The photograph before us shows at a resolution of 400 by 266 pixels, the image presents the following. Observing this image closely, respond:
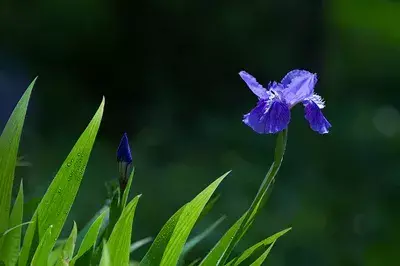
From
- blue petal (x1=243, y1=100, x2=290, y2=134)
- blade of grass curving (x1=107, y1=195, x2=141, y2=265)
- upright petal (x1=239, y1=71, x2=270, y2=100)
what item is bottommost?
blade of grass curving (x1=107, y1=195, x2=141, y2=265)

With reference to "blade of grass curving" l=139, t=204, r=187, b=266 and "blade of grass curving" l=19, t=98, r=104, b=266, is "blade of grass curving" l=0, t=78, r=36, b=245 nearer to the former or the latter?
"blade of grass curving" l=19, t=98, r=104, b=266

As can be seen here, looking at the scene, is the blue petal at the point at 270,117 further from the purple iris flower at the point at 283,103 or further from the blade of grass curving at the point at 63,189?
the blade of grass curving at the point at 63,189

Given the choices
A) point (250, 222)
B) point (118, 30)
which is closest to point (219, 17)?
point (118, 30)

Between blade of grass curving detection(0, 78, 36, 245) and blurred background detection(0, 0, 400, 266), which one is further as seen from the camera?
blurred background detection(0, 0, 400, 266)

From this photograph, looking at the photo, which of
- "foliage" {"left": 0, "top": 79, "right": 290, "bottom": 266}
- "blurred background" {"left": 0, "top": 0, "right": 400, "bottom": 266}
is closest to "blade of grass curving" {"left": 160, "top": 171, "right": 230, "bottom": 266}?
"foliage" {"left": 0, "top": 79, "right": 290, "bottom": 266}

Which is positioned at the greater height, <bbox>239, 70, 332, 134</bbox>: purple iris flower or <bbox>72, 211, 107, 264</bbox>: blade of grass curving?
<bbox>239, 70, 332, 134</bbox>: purple iris flower
